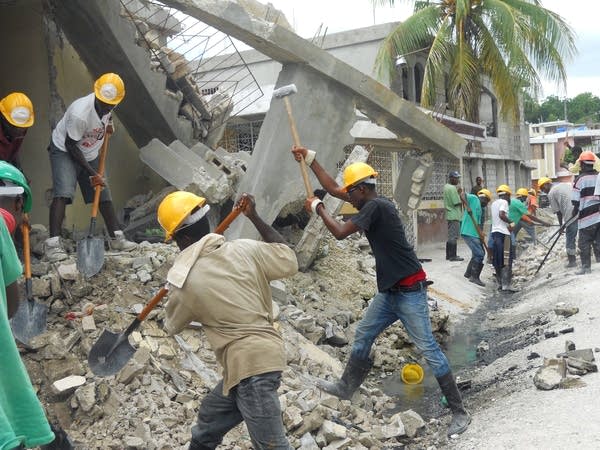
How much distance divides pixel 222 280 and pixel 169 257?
3.61m

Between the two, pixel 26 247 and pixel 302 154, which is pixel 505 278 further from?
pixel 26 247

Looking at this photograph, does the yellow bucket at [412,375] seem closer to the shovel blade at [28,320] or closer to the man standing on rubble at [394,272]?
the man standing on rubble at [394,272]

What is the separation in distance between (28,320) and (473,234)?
321 inches

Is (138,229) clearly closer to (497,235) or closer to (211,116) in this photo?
(211,116)

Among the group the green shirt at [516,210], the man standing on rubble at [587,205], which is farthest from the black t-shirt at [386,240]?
the green shirt at [516,210]

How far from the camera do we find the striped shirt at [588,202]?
9.77 m

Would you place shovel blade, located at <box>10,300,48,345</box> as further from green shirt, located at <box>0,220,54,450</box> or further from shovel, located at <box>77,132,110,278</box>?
green shirt, located at <box>0,220,54,450</box>

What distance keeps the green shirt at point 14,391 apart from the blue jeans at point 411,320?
293 centimetres

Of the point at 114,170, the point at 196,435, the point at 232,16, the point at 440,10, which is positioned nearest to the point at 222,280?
the point at 196,435

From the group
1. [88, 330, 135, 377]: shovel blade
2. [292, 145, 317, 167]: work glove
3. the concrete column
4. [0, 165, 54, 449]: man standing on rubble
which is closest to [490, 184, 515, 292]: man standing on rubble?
the concrete column

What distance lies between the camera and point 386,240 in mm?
4688

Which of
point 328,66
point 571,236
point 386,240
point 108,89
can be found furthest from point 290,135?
point 571,236

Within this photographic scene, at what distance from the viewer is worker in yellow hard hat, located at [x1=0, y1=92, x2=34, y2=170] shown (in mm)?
5820

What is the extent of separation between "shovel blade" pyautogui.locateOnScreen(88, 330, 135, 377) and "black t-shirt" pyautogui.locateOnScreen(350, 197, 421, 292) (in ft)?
5.71
